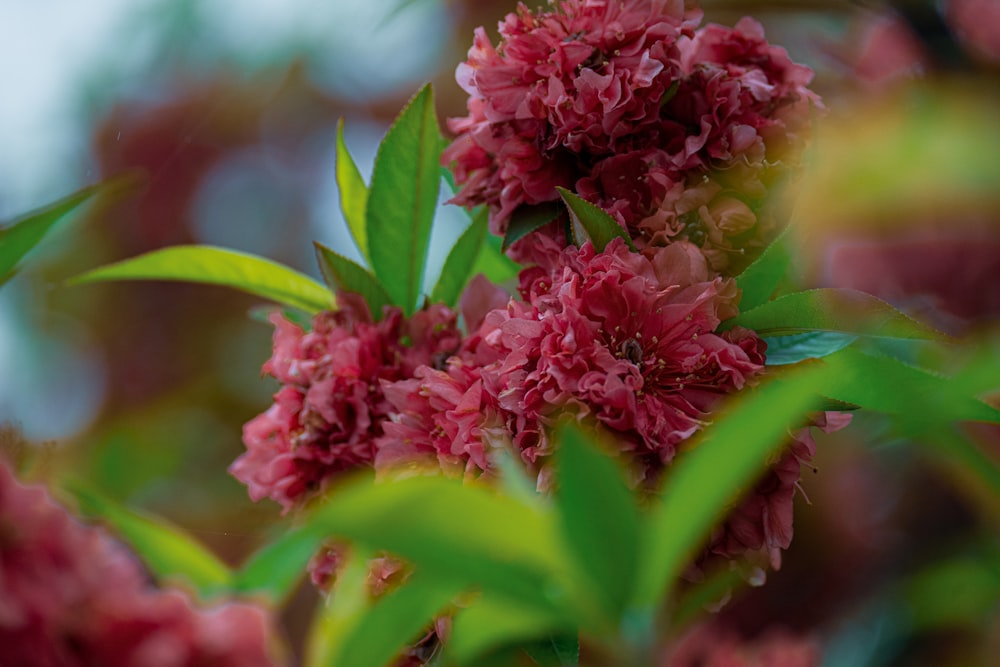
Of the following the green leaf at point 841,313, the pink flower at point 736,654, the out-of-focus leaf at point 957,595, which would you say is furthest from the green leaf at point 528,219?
the out-of-focus leaf at point 957,595

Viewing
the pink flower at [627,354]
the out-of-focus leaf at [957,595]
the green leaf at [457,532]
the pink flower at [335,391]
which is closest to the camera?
the green leaf at [457,532]

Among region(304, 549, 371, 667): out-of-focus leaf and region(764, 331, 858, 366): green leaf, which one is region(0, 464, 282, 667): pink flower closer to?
region(304, 549, 371, 667): out-of-focus leaf

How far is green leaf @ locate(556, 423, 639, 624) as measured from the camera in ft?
0.75

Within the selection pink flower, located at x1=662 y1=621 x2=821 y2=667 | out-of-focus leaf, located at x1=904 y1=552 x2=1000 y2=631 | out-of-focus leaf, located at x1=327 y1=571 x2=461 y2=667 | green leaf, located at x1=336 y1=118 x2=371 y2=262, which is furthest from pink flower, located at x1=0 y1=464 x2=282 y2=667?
out-of-focus leaf, located at x1=904 y1=552 x2=1000 y2=631

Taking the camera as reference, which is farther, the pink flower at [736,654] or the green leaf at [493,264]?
the pink flower at [736,654]

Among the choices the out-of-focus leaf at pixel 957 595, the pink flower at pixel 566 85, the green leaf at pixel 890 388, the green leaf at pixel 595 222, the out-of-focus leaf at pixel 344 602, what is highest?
the pink flower at pixel 566 85

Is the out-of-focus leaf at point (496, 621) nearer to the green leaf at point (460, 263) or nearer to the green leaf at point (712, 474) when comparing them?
the green leaf at point (712, 474)

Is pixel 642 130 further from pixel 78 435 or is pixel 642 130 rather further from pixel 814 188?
pixel 78 435

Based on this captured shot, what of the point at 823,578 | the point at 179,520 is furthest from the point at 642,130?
the point at 823,578

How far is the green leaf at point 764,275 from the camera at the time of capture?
394 mm

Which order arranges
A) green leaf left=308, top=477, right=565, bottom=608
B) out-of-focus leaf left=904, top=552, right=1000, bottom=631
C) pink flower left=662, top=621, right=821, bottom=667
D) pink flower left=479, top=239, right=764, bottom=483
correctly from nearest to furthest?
green leaf left=308, top=477, right=565, bottom=608 < pink flower left=479, top=239, right=764, bottom=483 < pink flower left=662, top=621, right=821, bottom=667 < out-of-focus leaf left=904, top=552, right=1000, bottom=631

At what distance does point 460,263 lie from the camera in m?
0.51

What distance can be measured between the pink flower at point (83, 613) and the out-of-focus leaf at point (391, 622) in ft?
0.13

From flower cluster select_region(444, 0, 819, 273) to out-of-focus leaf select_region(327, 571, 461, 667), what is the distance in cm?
20
